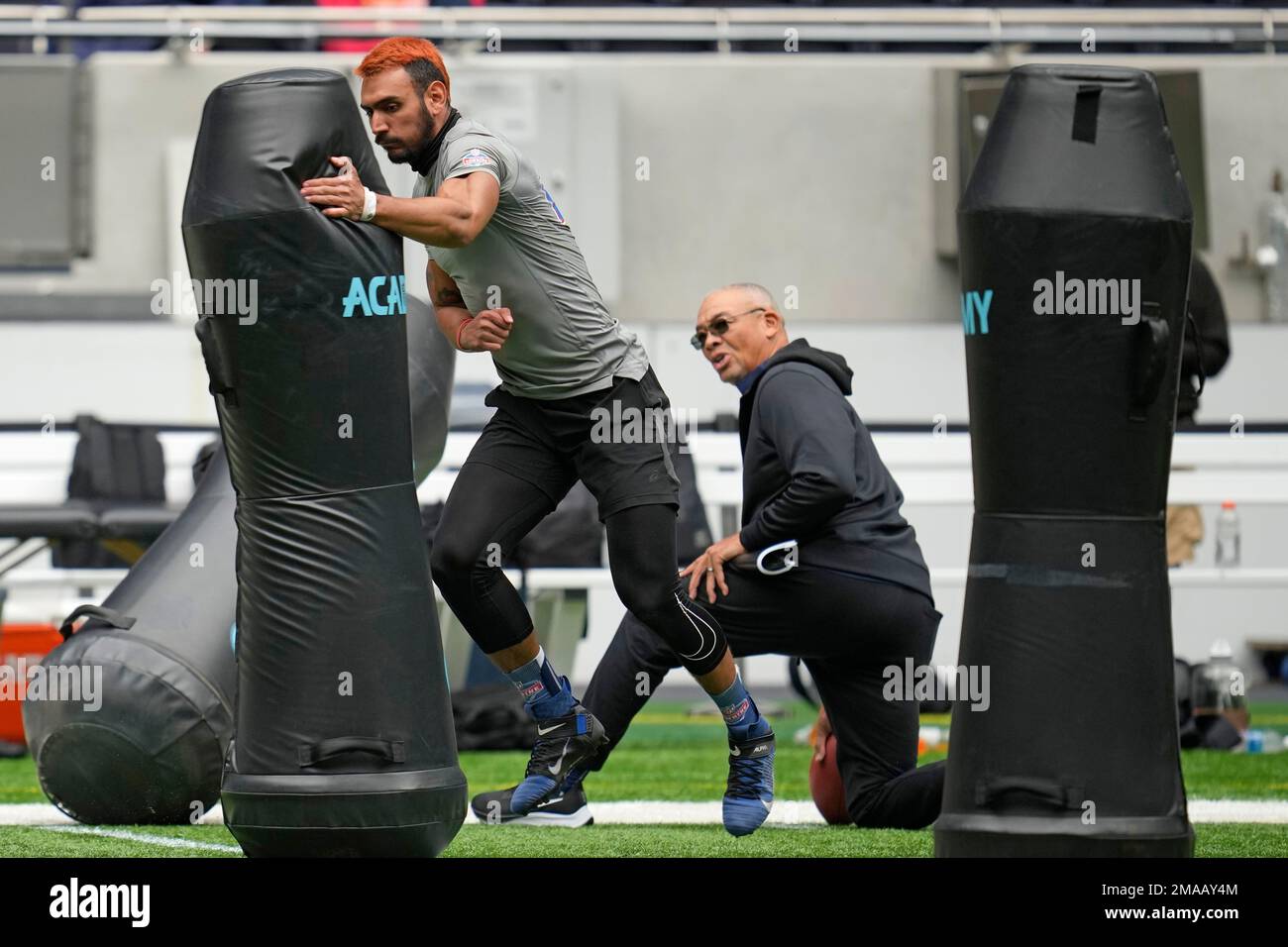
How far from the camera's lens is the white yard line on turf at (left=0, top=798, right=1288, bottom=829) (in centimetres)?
506

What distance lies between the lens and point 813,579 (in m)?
4.81

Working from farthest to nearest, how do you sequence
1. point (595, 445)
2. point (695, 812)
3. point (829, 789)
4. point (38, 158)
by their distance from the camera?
1. point (38, 158)
2. point (695, 812)
3. point (829, 789)
4. point (595, 445)

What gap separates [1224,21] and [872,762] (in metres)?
8.78

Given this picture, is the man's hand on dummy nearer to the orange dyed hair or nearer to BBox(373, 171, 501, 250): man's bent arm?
BBox(373, 171, 501, 250): man's bent arm

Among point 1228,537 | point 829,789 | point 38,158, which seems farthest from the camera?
point 38,158

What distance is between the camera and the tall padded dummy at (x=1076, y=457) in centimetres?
337

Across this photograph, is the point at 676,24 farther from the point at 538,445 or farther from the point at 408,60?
the point at 408,60

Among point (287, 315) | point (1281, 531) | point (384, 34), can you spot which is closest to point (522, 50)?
point (384, 34)

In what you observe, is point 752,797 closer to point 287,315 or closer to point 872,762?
point 872,762

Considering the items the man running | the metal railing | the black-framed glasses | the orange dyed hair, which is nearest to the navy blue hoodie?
the black-framed glasses

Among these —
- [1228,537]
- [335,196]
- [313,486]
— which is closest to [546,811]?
[313,486]

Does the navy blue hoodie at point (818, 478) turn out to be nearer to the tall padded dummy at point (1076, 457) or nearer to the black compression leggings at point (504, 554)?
the black compression leggings at point (504, 554)

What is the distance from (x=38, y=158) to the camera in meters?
11.6

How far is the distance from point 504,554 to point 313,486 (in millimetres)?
797
